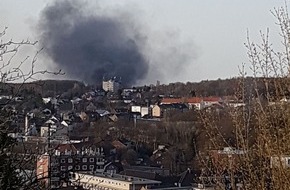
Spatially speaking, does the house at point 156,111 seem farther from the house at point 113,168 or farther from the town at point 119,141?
the house at point 113,168

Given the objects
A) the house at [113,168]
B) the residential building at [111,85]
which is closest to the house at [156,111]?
the house at [113,168]

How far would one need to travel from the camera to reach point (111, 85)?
5547cm

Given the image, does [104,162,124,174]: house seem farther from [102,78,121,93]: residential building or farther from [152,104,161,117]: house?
[102,78,121,93]: residential building

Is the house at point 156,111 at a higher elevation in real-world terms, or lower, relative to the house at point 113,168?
higher

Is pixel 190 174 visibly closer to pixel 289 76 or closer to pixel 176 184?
pixel 176 184

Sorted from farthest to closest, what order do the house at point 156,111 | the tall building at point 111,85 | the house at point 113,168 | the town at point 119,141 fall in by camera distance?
1. the tall building at point 111,85
2. the house at point 156,111
3. the house at point 113,168
4. the town at point 119,141

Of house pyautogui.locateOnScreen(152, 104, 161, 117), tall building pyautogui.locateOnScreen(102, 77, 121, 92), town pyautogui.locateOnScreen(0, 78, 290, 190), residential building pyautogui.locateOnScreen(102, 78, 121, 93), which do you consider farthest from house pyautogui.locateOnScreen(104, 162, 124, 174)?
tall building pyautogui.locateOnScreen(102, 77, 121, 92)

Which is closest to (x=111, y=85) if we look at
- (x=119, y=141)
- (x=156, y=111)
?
(x=156, y=111)

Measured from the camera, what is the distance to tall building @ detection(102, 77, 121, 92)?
5544 centimetres

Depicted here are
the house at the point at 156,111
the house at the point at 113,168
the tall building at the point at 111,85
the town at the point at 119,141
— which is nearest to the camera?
the town at the point at 119,141

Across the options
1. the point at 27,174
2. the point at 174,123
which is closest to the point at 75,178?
the point at 27,174

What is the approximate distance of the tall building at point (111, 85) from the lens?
55438 millimetres

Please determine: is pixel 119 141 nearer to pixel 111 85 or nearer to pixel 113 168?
pixel 113 168

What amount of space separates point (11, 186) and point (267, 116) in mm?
1253
